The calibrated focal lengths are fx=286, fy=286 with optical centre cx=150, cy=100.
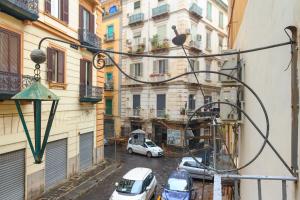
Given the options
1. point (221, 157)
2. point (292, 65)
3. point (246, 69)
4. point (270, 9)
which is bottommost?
point (221, 157)

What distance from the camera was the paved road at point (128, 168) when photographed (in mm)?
14688

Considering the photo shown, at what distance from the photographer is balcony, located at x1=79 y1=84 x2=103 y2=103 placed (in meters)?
17.4

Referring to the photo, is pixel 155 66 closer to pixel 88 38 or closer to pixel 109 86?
pixel 109 86

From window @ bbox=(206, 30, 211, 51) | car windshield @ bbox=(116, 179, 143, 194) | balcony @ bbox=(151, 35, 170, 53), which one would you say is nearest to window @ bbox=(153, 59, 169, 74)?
balcony @ bbox=(151, 35, 170, 53)

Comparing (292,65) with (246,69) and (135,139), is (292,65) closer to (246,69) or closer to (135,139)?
(246,69)

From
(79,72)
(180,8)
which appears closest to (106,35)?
(180,8)

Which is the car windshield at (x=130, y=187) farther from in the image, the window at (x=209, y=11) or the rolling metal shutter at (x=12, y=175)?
the window at (x=209, y=11)

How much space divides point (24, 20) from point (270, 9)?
447 inches

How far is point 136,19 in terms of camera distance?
101 ft

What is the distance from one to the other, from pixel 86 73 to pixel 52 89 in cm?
439

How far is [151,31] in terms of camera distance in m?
29.7

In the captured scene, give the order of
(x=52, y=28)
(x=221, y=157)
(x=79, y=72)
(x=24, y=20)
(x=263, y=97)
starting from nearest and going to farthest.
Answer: (x=263, y=97)
(x=221, y=157)
(x=24, y=20)
(x=52, y=28)
(x=79, y=72)

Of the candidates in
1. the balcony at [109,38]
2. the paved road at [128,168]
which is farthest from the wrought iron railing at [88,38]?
the balcony at [109,38]

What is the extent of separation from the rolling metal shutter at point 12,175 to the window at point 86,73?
22.5 ft
